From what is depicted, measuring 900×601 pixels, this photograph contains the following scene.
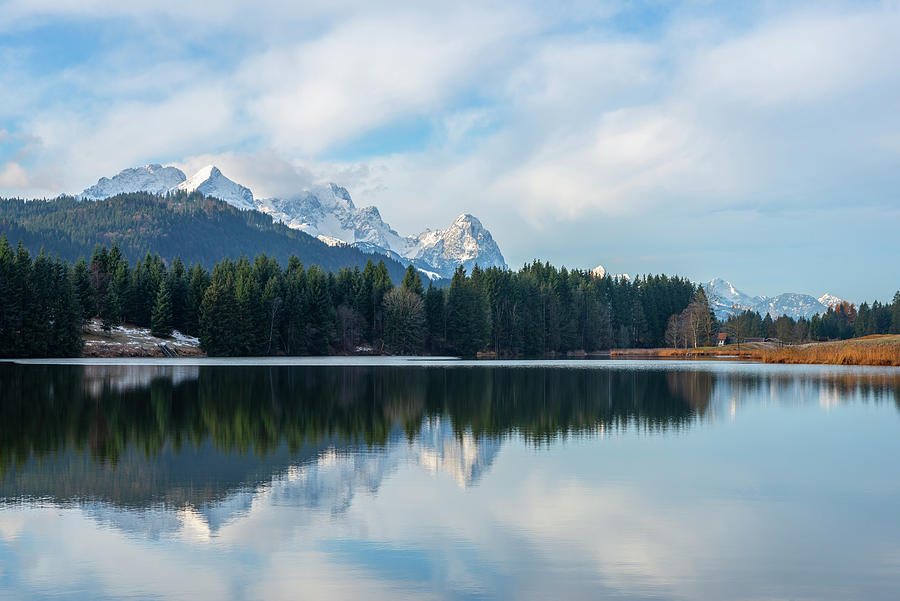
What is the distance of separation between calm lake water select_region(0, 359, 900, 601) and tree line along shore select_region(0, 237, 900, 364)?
279ft

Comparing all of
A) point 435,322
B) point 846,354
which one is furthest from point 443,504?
point 435,322

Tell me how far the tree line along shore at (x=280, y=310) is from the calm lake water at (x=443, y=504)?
85.1m

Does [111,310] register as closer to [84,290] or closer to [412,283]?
[84,290]

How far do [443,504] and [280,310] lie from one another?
418 ft

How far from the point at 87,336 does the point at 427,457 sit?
117395 millimetres

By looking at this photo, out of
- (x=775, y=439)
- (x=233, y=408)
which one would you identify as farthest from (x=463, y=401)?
(x=775, y=439)

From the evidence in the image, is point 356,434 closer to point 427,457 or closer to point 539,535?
point 427,457

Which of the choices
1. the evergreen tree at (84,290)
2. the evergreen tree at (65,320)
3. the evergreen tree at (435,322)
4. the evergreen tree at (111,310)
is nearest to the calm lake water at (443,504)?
the evergreen tree at (65,320)

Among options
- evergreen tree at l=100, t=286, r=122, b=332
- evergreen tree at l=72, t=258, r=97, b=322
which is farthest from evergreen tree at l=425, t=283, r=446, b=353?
evergreen tree at l=72, t=258, r=97, b=322

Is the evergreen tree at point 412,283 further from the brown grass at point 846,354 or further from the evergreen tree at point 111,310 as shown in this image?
the brown grass at point 846,354

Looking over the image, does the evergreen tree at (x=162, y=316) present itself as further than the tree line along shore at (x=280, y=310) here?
Yes

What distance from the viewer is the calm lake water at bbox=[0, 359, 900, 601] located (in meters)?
11.2

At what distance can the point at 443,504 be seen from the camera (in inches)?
631

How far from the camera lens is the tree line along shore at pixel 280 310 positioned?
360 ft
